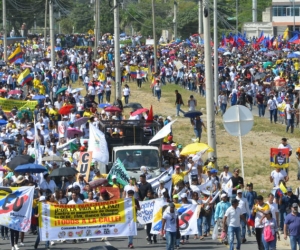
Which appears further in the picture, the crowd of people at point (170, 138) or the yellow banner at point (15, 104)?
the yellow banner at point (15, 104)

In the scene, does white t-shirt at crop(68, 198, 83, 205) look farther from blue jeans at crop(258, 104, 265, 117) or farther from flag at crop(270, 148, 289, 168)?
blue jeans at crop(258, 104, 265, 117)

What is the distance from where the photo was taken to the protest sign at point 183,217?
21609 millimetres

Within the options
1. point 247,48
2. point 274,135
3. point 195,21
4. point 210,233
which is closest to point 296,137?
point 274,135

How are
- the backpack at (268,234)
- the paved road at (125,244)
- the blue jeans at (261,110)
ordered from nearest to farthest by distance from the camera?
the backpack at (268,234) < the paved road at (125,244) < the blue jeans at (261,110)

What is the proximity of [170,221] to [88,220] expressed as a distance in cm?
166

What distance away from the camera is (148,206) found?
21891mm

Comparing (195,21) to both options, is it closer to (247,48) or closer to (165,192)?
(247,48)

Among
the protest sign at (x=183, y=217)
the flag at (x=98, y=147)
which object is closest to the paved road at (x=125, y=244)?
the protest sign at (x=183, y=217)

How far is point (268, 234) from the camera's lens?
19938 millimetres

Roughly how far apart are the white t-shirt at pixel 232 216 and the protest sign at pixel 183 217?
4.05 ft

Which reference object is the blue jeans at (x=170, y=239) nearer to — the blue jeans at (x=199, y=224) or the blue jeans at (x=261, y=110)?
the blue jeans at (x=199, y=224)

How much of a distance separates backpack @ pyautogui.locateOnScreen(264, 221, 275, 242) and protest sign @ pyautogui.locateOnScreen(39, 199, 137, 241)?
2.70 meters

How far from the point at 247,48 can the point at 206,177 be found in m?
56.7

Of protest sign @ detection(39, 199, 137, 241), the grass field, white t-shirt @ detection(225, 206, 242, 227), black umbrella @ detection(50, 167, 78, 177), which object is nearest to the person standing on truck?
black umbrella @ detection(50, 167, 78, 177)
